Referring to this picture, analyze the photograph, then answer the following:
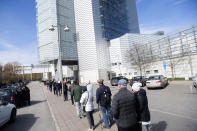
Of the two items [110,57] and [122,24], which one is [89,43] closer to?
[110,57]

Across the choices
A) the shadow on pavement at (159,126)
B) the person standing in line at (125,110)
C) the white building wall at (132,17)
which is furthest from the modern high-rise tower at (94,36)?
the person standing in line at (125,110)

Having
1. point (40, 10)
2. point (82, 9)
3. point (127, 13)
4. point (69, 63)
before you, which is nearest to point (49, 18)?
point (40, 10)

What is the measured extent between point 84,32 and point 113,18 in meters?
18.5

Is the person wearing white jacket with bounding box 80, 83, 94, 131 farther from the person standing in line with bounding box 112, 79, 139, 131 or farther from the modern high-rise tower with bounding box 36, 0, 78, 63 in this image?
the modern high-rise tower with bounding box 36, 0, 78, 63

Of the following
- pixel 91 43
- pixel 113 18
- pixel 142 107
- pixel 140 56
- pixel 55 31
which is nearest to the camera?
pixel 142 107

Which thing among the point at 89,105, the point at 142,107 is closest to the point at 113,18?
the point at 89,105

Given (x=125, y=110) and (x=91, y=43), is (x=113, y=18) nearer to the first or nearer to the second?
(x=91, y=43)

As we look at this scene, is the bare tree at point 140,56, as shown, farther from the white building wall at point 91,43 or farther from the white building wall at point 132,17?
the white building wall at point 132,17

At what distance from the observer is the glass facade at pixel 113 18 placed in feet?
181

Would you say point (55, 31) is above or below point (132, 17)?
below

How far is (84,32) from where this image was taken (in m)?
52.7

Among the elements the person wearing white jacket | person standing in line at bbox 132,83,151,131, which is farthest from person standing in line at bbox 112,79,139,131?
the person wearing white jacket

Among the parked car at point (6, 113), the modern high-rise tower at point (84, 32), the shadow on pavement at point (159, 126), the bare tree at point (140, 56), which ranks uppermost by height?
the modern high-rise tower at point (84, 32)

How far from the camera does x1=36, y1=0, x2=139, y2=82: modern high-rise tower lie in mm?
50938
